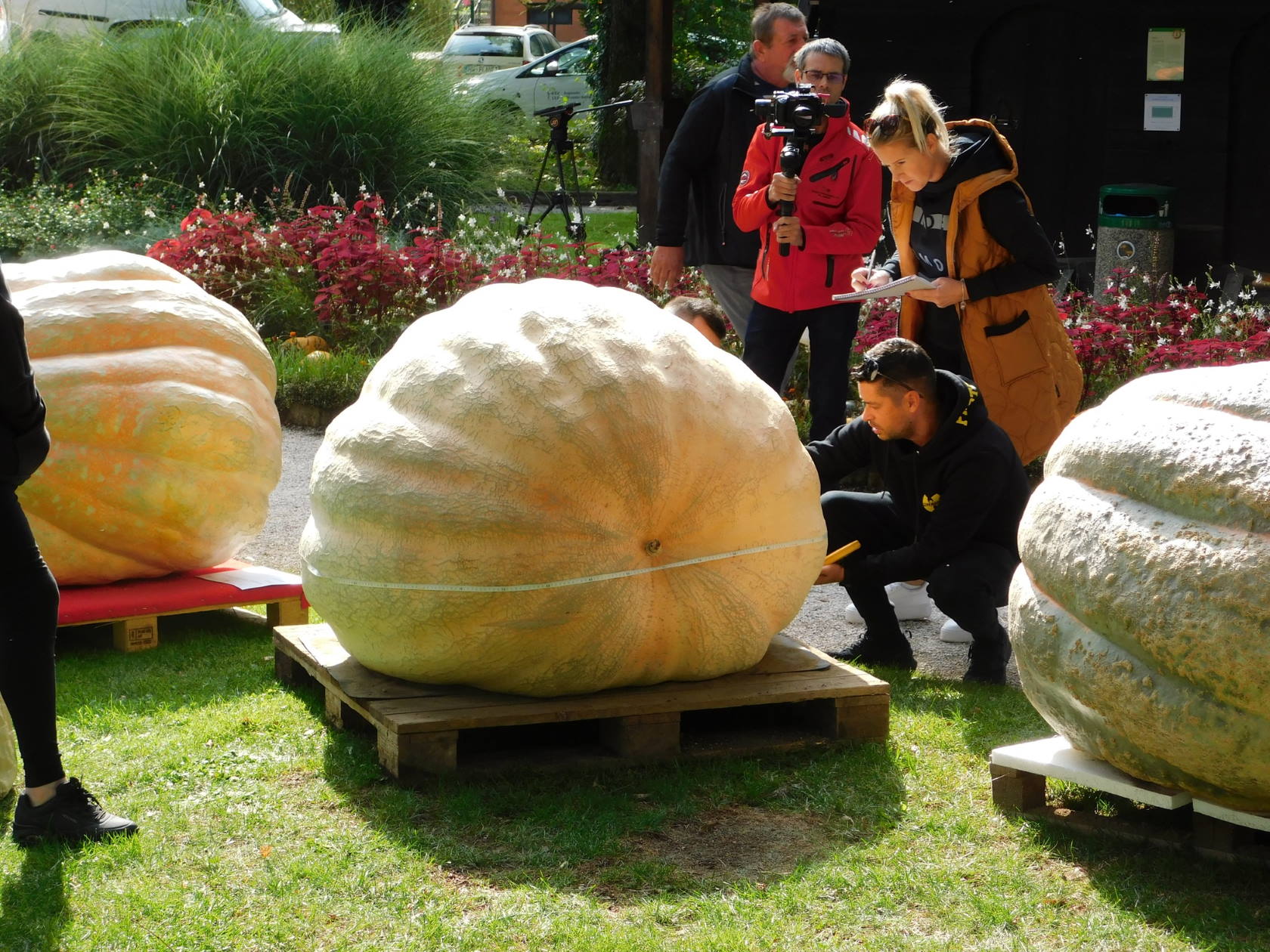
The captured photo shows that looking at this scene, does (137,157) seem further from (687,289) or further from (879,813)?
(879,813)

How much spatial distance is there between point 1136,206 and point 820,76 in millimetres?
6496

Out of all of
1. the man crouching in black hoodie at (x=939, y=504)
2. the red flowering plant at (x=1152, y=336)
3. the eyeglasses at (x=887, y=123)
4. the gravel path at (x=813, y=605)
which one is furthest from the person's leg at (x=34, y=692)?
the red flowering plant at (x=1152, y=336)

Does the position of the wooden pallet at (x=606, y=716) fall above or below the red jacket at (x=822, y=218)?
below

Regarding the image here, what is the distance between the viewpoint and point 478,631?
3.80 meters

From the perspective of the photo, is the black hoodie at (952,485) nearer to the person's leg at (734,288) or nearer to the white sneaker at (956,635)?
the white sneaker at (956,635)

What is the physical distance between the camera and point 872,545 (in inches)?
205

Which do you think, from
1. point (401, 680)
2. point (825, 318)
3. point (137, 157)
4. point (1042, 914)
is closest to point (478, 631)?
point (401, 680)

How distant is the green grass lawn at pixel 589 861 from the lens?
3.10 meters

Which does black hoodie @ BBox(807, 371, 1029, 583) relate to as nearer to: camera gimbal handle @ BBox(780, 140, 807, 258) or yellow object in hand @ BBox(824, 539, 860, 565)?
yellow object in hand @ BBox(824, 539, 860, 565)

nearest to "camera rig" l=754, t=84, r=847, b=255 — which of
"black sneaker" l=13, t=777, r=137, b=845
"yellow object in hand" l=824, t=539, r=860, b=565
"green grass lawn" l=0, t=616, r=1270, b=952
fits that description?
"yellow object in hand" l=824, t=539, r=860, b=565

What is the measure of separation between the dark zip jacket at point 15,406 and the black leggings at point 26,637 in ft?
0.20

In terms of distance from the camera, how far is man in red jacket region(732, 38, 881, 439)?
617cm

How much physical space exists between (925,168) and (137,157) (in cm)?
1041

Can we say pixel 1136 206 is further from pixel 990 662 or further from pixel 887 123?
pixel 990 662
